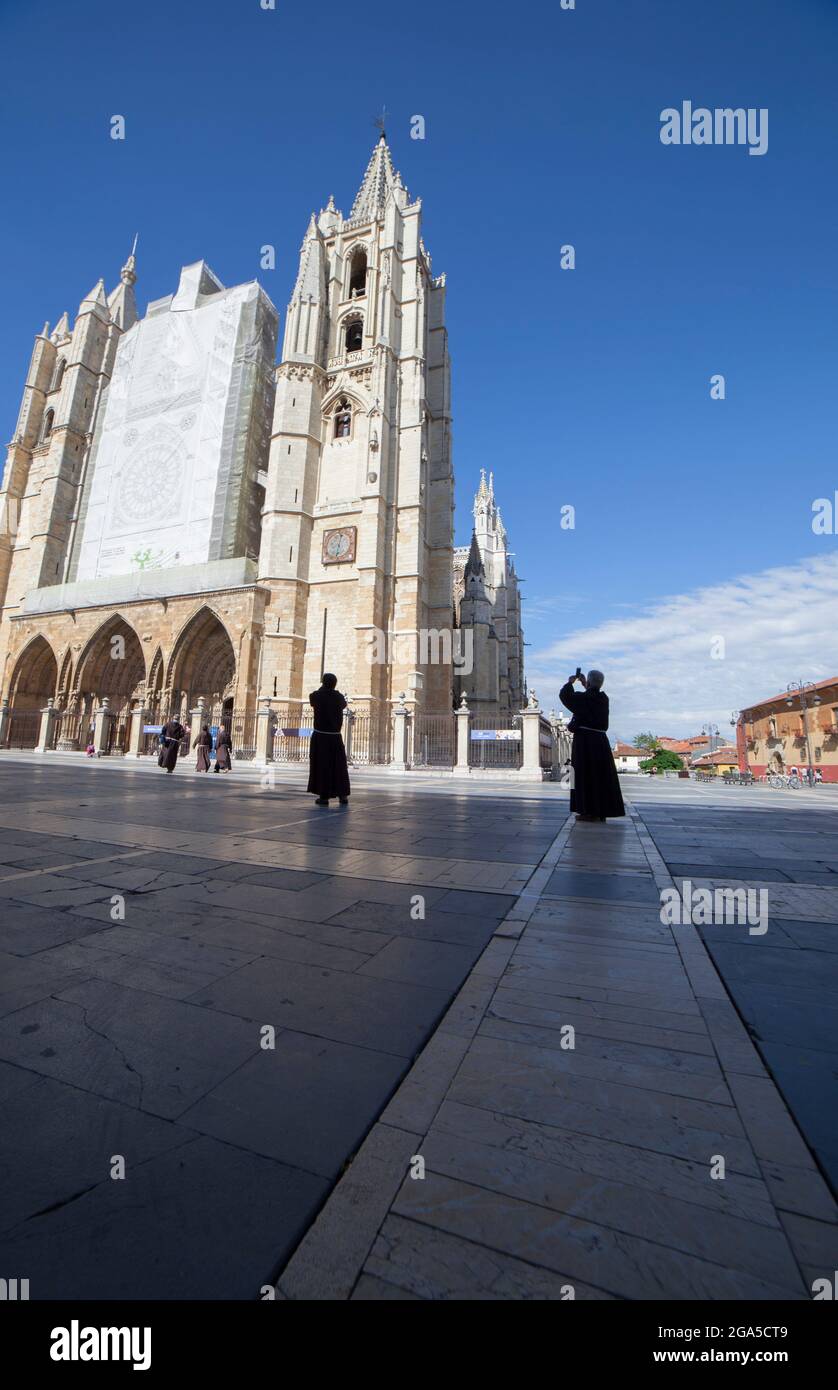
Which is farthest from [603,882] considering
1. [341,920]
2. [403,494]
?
[403,494]

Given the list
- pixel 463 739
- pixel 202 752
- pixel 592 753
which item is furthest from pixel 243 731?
pixel 592 753

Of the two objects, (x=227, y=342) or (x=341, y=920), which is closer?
(x=341, y=920)

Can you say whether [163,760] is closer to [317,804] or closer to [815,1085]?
[317,804]

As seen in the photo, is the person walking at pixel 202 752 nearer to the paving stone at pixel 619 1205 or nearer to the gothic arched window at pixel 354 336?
the paving stone at pixel 619 1205

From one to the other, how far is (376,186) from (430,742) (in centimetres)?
3420

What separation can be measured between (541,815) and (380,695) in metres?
16.4

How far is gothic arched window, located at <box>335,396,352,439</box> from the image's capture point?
27375 mm

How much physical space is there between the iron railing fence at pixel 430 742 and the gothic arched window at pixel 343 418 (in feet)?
48.7

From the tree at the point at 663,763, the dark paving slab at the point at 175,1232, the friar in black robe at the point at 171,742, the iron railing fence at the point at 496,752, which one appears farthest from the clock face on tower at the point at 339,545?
A: the tree at the point at 663,763

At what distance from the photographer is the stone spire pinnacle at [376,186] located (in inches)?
1262

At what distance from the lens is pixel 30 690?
30984mm

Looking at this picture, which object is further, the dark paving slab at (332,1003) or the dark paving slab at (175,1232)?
the dark paving slab at (332,1003)

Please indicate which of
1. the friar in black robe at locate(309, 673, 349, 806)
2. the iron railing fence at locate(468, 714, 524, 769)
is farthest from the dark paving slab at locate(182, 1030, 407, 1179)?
the iron railing fence at locate(468, 714, 524, 769)

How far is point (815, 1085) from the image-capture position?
4.49 feet
